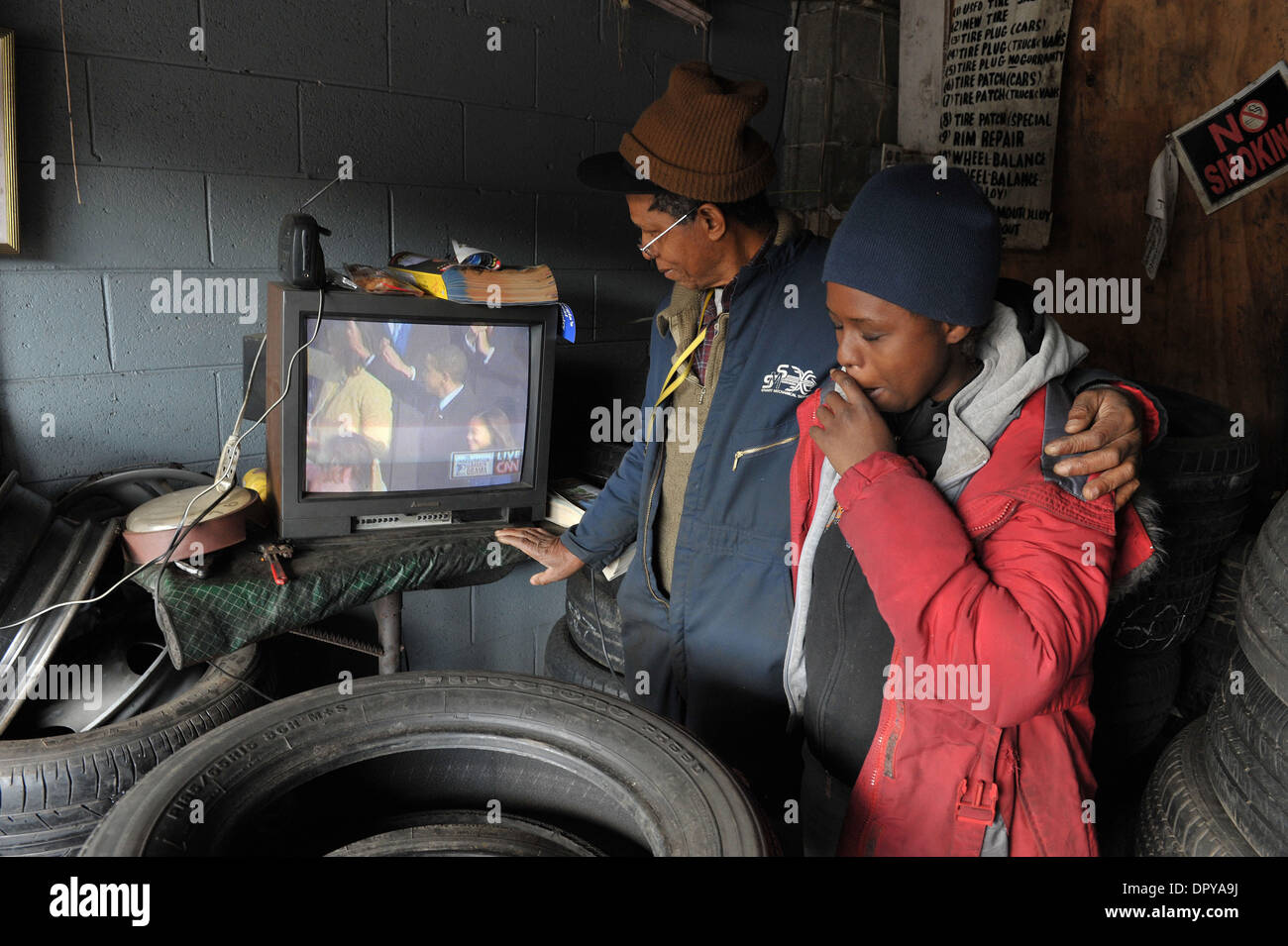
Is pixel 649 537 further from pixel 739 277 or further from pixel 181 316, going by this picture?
pixel 181 316

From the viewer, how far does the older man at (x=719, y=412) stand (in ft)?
5.87

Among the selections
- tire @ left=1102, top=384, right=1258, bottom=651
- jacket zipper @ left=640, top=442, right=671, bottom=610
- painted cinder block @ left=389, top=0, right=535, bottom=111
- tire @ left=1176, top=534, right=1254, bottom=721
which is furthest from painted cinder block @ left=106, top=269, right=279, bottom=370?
tire @ left=1176, top=534, right=1254, bottom=721

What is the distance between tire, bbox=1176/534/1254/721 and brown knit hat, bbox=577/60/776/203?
154 centimetres

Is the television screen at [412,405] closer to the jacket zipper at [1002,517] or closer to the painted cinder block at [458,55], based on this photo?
the painted cinder block at [458,55]

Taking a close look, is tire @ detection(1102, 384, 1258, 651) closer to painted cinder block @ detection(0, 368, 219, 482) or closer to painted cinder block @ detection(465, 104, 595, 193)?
painted cinder block @ detection(465, 104, 595, 193)

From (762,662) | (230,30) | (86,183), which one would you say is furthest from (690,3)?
(762,662)

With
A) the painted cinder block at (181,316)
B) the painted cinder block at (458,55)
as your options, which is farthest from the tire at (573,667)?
Result: the painted cinder block at (458,55)

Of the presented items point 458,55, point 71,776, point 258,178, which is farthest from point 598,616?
point 458,55

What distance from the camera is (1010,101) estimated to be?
347cm

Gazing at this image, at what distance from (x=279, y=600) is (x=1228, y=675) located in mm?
1908

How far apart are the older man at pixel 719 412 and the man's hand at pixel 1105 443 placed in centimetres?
57
